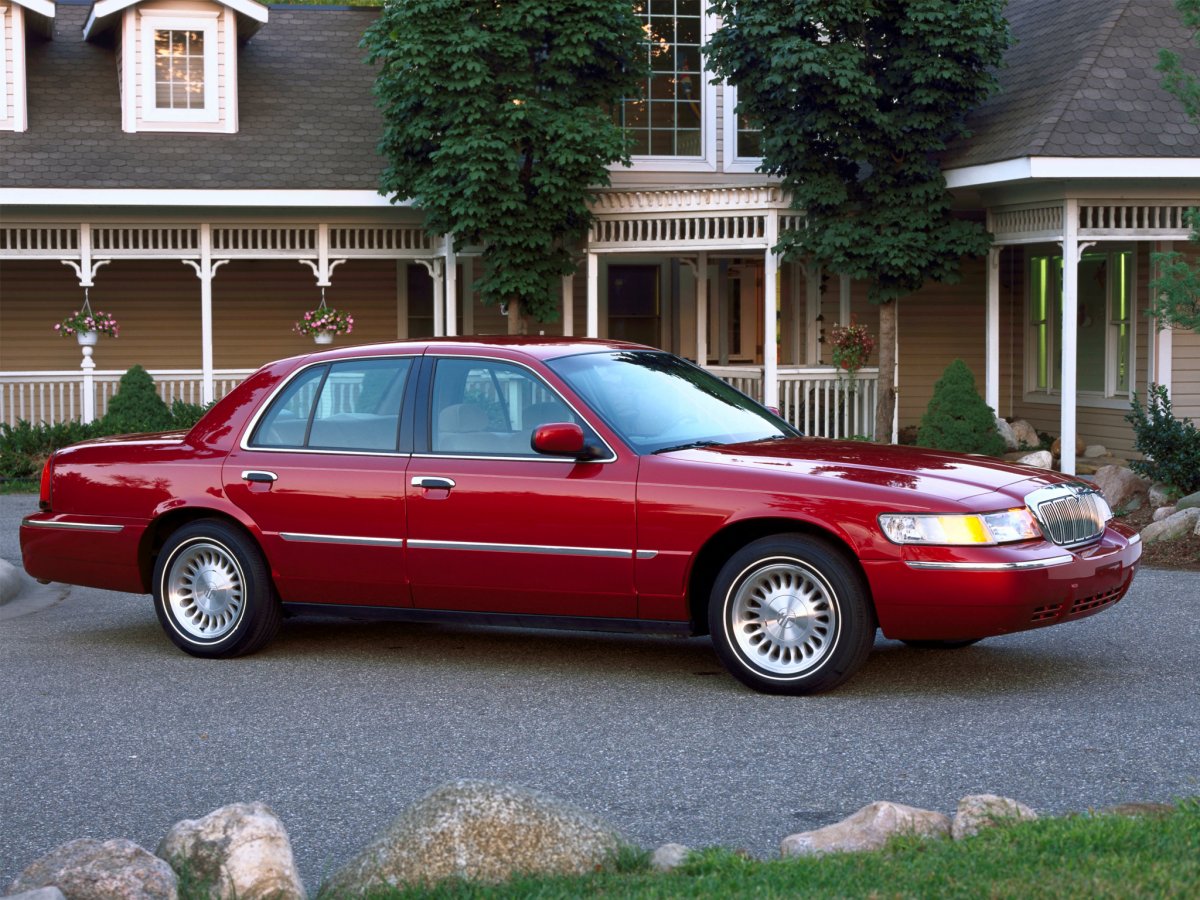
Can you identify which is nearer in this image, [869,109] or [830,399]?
[869,109]

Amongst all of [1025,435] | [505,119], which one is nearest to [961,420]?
[1025,435]

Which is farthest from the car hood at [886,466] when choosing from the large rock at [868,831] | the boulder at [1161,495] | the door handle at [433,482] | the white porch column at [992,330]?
the white porch column at [992,330]

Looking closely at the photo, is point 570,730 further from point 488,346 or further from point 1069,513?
A: point 1069,513

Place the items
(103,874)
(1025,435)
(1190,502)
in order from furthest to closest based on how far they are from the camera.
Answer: (1025,435) → (1190,502) → (103,874)

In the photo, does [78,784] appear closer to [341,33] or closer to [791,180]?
[791,180]

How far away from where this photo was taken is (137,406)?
1975 cm

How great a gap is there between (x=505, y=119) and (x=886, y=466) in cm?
1195

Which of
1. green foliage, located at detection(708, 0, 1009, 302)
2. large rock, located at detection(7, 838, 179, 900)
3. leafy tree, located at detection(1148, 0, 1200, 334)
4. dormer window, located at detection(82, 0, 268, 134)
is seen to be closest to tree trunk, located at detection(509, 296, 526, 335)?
green foliage, located at detection(708, 0, 1009, 302)

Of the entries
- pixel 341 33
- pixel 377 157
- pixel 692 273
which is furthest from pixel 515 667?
pixel 341 33

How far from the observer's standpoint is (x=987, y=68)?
62.5 feet

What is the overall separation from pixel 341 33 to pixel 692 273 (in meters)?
6.25

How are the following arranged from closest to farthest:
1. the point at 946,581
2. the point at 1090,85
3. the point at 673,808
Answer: the point at 673,808, the point at 946,581, the point at 1090,85

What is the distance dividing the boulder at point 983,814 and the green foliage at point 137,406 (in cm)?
1602

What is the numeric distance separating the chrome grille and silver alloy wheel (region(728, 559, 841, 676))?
1026 millimetres
